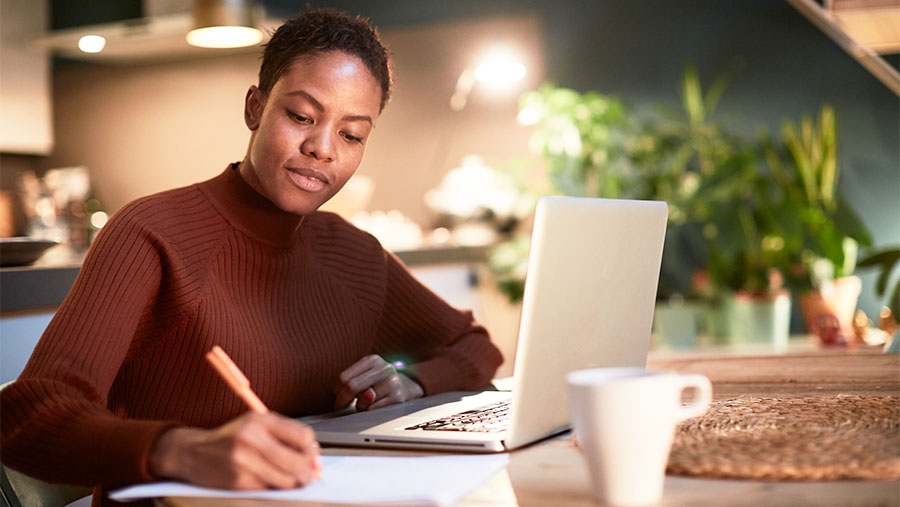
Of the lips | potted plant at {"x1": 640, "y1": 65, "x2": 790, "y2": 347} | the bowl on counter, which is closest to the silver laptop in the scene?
the lips

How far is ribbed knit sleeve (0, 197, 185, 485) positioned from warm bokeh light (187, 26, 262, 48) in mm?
2361

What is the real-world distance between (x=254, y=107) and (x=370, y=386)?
0.43 m

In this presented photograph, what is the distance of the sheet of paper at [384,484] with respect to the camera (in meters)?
0.74

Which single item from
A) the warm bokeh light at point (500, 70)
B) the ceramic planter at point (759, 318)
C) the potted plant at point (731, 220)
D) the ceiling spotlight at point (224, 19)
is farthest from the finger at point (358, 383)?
the warm bokeh light at point (500, 70)

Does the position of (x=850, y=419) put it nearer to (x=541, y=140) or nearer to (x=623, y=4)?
(x=541, y=140)

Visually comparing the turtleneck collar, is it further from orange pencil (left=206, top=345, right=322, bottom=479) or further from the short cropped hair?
orange pencil (left=206, top=345, right=322, bottom=479)

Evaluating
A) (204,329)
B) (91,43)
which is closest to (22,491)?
(204,329)

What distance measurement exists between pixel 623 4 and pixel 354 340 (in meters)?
3.55

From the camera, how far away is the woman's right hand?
0.76m

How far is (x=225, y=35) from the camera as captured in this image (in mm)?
3465

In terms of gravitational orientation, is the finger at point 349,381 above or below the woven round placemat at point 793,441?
below

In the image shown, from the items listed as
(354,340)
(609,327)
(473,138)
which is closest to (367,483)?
(609,327)

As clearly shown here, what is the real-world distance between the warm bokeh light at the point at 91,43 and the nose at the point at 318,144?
3.48 m

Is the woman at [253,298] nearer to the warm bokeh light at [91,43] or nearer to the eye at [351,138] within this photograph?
the eye at [351,138]
